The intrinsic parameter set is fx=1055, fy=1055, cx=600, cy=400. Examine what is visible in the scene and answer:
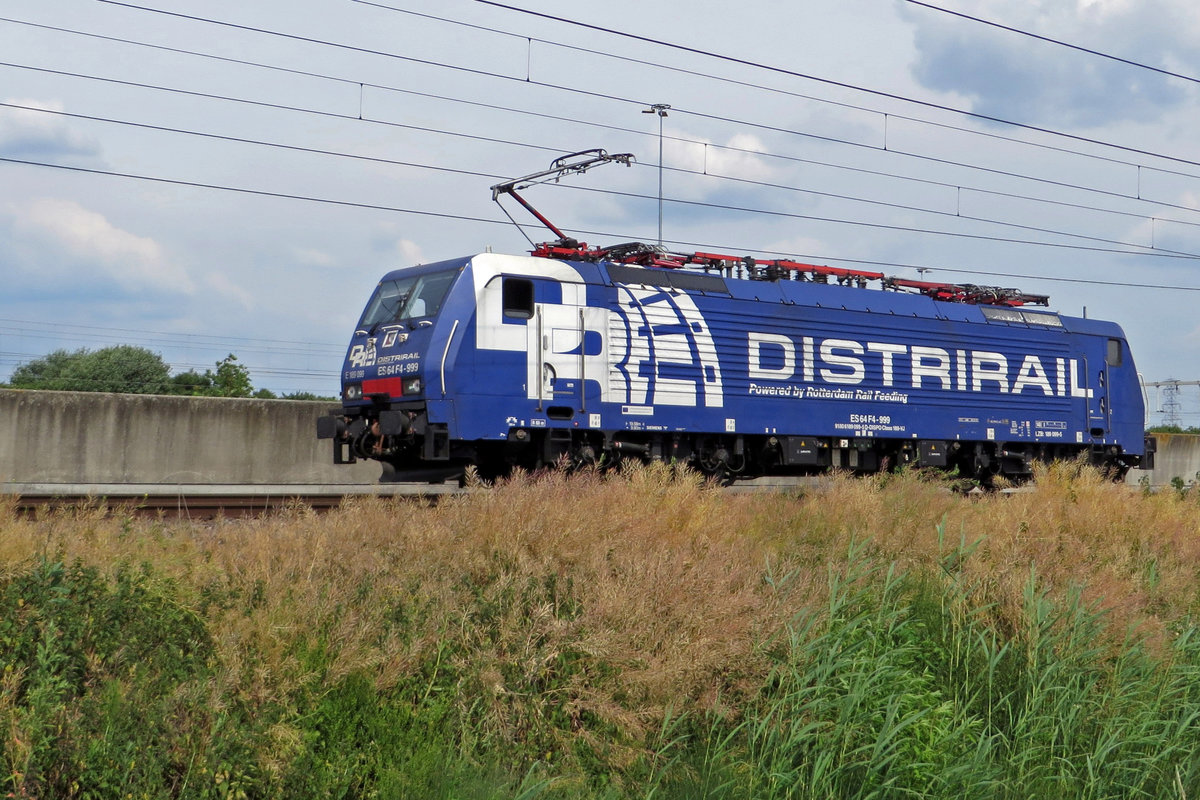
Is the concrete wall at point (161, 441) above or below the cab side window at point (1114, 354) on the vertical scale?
below

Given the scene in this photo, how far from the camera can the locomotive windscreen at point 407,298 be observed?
1370 centimetres

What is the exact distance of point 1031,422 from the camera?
19750 mm

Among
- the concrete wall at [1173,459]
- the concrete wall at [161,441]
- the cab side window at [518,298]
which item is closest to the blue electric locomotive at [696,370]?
the cab side window at [518,298]

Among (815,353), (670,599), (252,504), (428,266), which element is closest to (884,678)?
(670,599)

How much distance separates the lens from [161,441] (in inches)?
663

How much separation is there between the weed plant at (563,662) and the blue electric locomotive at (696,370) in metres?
3.99

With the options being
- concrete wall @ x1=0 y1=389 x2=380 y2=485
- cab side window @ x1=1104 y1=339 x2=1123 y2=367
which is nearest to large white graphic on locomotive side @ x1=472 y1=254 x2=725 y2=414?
concrete wall @ x1=0 y1=389 x2=380 y2=485

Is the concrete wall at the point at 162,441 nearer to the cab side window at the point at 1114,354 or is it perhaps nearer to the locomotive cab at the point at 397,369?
the locomotive cab at the point at 397,369

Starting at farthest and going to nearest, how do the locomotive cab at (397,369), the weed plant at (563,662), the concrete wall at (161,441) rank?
the concrete wall at (161,441)
the locomotive cab at (397,369)
the weed plant at (563,662)

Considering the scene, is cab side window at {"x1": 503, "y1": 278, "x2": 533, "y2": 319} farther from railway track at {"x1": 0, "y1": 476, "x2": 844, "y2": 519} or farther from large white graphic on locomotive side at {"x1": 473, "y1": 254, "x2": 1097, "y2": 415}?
railway track at {"x1": 0, "y1": 476, "x2": 844, "y2": 519}

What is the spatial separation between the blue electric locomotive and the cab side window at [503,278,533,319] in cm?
2

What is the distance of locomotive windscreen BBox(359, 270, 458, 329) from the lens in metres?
13.7

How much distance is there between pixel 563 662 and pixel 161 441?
13.2 meters

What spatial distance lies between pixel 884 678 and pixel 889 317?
1200 cm
